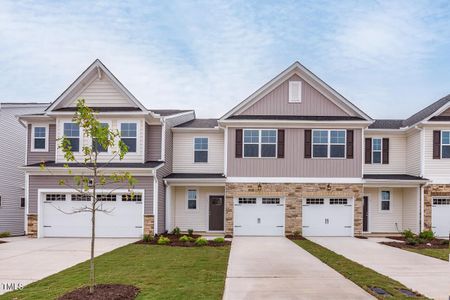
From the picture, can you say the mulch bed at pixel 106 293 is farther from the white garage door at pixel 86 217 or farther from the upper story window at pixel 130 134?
the upper story window at pixel 130 134

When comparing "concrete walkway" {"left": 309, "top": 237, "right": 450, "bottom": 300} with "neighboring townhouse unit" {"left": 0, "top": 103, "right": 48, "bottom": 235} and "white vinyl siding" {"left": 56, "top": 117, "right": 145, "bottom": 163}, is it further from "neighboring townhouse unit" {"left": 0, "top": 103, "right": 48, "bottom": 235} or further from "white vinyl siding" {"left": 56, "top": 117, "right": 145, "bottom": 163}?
"neighboring townhouse unit" {"left": 0, "top": 103, "right": 48, "bottom": 235}

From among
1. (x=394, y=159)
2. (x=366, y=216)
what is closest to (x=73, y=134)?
(x=366, y=216)

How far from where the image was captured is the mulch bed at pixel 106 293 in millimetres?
7823

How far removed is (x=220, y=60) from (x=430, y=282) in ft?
65.2

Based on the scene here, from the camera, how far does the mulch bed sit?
782cm

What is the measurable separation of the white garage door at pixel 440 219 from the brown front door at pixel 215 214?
1057cm

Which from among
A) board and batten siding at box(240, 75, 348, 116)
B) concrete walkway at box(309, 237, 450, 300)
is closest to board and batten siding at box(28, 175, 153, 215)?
board and batten siding at box(240, 75, 348, 116)

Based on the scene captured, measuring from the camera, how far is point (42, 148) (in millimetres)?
21328

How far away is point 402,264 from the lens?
12.3m

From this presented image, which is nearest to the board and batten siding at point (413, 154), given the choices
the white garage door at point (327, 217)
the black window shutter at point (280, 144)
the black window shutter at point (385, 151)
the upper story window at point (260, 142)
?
the black window shutter at point (385, 151)

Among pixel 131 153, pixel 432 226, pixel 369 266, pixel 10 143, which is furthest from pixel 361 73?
pixel 10 143

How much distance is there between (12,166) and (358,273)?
21696 millimetres

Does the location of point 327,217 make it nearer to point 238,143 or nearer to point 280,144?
point 280,144

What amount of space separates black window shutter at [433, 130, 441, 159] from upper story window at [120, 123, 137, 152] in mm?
14725
